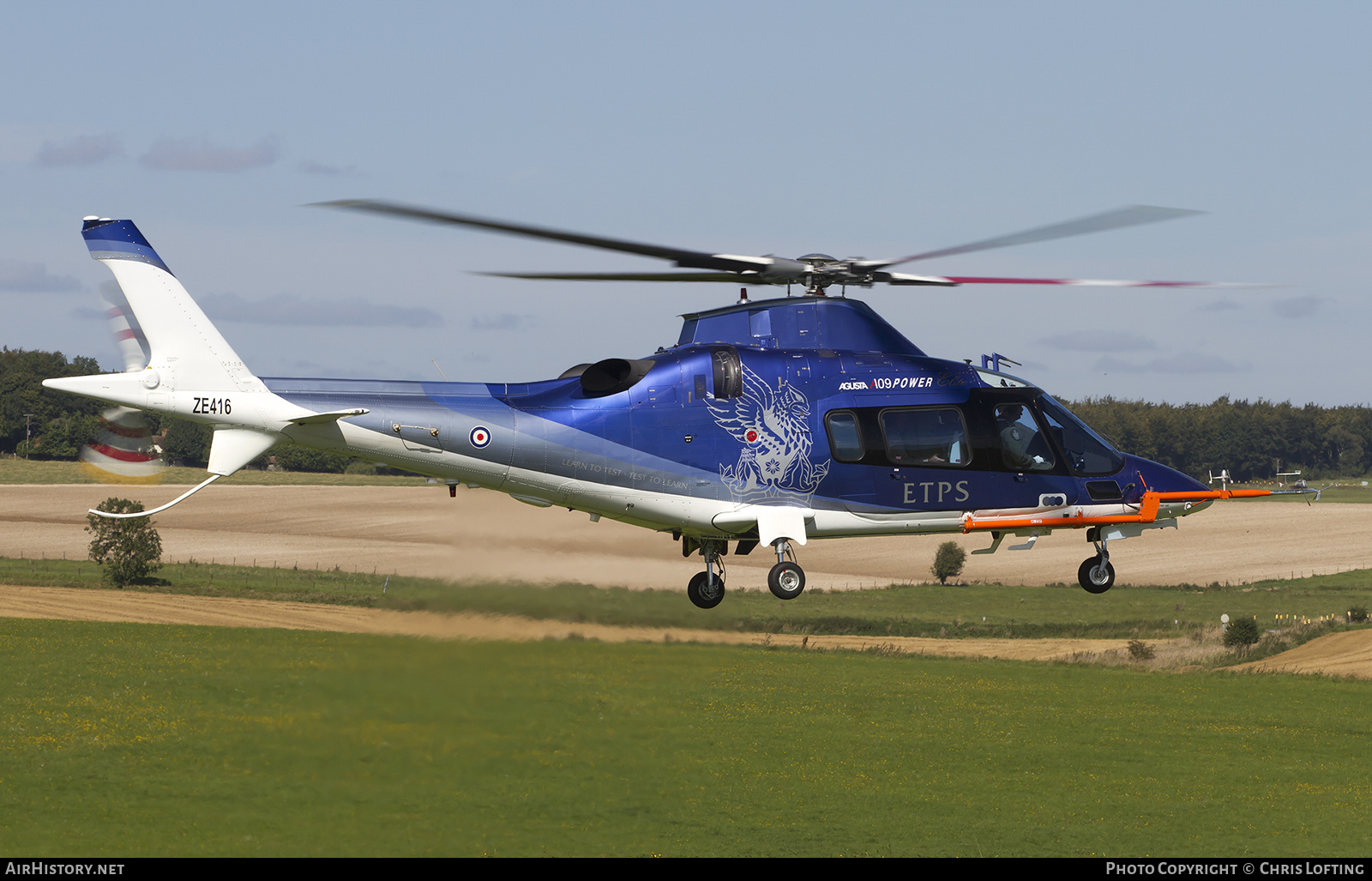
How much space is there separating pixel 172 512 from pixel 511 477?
5479 inches

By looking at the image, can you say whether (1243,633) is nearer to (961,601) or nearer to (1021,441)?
(961,601)

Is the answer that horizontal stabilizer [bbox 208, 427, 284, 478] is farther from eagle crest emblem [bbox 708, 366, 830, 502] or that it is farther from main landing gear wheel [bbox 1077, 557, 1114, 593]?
main landing gear wheel [bbox 1077, 557, 1114, 593]

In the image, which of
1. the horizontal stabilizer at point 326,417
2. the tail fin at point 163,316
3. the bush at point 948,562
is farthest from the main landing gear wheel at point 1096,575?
the bush at point 948,562

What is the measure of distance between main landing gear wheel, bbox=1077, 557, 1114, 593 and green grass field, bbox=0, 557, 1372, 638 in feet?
242

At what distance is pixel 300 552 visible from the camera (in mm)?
112125

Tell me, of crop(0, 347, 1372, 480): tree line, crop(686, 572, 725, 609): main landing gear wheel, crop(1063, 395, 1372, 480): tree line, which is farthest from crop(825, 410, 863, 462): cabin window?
crop(1063, 395, 1372, 480): tree line

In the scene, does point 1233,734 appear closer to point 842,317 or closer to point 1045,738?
point 1045,738

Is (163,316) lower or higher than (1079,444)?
higher

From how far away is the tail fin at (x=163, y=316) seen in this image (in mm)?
17422

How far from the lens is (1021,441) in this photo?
20.8 meters

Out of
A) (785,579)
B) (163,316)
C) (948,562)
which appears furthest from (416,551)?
(785,579)

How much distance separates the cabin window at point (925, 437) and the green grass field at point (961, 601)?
245ft

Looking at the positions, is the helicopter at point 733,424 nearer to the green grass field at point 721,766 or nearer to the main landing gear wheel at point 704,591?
the main landing gear wheel at point 704,591

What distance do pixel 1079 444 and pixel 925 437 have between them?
323 cm
